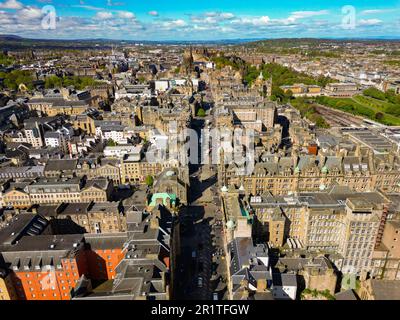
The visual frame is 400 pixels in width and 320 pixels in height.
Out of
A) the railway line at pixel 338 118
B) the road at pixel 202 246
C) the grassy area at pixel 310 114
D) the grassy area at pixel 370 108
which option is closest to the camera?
Answer: the road at pixel 202 246

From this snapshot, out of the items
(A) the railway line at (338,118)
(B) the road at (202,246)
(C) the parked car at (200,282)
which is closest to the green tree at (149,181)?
(B) the road at (202,246)

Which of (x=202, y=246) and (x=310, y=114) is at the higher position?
(x=310, y=114)

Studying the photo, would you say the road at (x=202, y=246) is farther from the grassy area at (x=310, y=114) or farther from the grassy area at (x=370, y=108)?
the grassy area at (x=370, y=108)

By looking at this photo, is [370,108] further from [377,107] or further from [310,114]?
[310,114]

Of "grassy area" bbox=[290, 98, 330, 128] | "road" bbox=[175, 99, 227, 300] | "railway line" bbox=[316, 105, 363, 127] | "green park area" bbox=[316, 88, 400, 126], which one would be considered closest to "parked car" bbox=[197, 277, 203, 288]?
"road" bbox=[175, 99, 227, 300]

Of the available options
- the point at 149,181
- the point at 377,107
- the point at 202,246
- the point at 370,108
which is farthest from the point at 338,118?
the point at 202,246

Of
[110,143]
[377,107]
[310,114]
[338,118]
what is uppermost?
[310,114]

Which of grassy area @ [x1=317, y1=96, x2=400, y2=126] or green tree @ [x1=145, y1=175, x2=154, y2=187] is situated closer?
green tree @ [x1=145, y1=175, x2=154, y2=187]

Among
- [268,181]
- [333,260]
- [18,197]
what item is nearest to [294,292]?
[333,260]

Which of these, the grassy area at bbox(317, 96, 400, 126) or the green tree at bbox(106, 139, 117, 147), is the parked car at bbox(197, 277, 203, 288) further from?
the grassy area at bbox(317, 96, 400, 126)

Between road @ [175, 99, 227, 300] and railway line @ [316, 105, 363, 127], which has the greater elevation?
railway line @ [316, 105, 363, 127]

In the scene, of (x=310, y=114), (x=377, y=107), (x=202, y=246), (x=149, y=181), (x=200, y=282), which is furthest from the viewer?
(x=377, y=107)

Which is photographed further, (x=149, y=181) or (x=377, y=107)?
(x=377, y=107)
